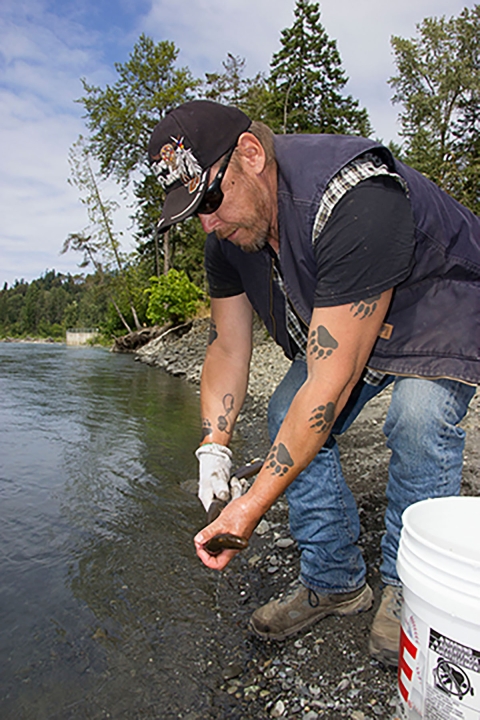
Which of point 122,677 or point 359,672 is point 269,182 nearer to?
point 359,672

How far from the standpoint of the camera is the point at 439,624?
1.25 m

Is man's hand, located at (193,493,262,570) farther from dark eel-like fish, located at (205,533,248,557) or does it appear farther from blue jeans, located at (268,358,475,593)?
blue jeans, located at (268,358,475,593)

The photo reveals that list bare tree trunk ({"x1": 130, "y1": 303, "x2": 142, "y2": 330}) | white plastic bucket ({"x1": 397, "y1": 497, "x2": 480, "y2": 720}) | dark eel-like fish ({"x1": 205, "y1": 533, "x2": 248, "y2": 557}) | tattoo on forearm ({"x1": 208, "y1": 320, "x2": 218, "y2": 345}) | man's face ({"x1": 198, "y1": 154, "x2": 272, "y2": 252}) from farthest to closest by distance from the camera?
bare tree trunk ({"x1": 130, "y1": 303, "x2": 142, "y2": 330}) < tattoo on forearm ({"x1": 208, "y1": 320, "x2": 218, "y2": 345}) < man's face ({"x1": 198, "y1": 154, "x2": 272, "y2": 252}) < dark eel-like fish ({"x1": 205, "y1": 533, "x2": 248, "y2": 557}) < white plastic bucket ({"x1": 397, "y1": 497, "x2": 480, "y2": 720})

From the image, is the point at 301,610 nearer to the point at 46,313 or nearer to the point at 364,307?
the point at 364,307

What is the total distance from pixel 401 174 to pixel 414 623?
1.45m

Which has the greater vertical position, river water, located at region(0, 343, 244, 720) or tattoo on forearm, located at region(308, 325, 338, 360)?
tattoo on forearm, located at region(308, 325, 338, 360)

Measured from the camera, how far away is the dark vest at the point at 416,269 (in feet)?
6.21

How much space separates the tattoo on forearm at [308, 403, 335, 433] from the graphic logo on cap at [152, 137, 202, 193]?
0.88 m

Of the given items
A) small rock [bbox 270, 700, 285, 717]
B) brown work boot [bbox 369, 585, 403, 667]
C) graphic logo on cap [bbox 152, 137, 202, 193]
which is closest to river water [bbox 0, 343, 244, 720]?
small rock [bbox 270, 700, 285, 717]

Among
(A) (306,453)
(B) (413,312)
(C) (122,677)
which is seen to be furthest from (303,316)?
(C) (122,677)

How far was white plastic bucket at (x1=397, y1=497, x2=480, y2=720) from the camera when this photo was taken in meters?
1.17

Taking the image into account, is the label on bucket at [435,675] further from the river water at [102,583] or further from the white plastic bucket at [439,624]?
the river water at [102,583]

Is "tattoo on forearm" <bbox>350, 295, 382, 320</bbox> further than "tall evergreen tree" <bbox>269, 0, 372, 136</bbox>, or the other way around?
"tall evergreen tree" <bbox>269, 0, 372, 136</bbox>

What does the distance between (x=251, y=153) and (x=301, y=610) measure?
179 cm
